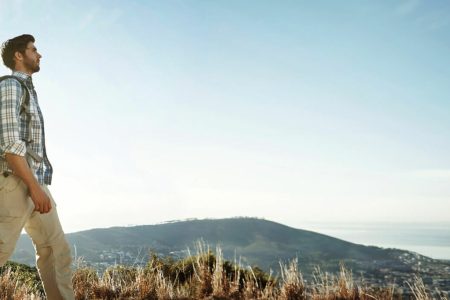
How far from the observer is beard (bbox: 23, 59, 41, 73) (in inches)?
133

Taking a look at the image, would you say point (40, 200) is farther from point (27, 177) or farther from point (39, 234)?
point (39, 234)

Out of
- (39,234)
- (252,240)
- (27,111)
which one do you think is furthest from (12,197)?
(252,240)

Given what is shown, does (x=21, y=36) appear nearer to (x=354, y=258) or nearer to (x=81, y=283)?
(x=81, y=283)

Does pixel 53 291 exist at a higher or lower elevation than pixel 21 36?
lower

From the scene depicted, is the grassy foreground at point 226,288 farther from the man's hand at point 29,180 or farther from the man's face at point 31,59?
the man's face at point 31,59

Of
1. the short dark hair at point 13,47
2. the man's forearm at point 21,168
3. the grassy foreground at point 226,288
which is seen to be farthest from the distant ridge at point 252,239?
the man's forearm at point 21,168

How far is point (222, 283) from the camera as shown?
19.0ft

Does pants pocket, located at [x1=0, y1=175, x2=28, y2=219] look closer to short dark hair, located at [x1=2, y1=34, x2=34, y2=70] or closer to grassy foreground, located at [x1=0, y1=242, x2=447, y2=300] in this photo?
short dark hair, located at [x1=2, y1=34, x2=34, y2=70]

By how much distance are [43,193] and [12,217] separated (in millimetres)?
238

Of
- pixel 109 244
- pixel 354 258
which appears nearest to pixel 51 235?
pixel 109 244

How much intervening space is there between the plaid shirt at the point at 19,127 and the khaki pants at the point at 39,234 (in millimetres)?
129

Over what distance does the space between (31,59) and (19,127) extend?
64cm

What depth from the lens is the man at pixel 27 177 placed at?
296cm

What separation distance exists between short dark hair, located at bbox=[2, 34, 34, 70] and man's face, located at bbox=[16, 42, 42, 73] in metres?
0.03
